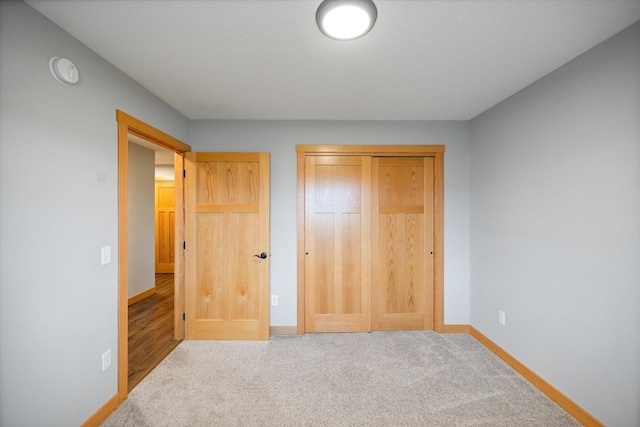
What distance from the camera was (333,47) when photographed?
1.73 m

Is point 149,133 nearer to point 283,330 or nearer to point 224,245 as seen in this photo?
point 224,245

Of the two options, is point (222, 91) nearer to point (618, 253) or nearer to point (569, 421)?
point (618, 253)

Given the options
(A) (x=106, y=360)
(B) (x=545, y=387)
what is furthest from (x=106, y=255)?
(B) (x=545, y=387)

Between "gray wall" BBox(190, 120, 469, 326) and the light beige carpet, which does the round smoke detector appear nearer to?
"gray wall" BBox(190, 120, 469, 326)

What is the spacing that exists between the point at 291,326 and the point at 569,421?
2387 mm

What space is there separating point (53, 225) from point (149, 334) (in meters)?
2.16

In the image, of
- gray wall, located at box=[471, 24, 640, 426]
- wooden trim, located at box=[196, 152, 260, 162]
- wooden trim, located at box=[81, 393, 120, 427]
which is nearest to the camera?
gray wall, located at box=[471, 24, 640, 426]

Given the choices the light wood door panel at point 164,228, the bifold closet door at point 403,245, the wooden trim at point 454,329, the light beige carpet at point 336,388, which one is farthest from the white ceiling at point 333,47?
the light wood door panel at point 164,228

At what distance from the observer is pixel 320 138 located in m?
3.13

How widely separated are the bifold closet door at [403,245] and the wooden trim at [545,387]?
68 cm

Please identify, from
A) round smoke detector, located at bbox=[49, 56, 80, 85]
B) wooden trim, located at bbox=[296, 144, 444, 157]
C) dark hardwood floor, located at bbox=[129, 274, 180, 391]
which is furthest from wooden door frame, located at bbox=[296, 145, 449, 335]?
round smoke detector, located at bbox=[49, 56, 80, 85]

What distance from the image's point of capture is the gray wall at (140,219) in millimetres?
4273

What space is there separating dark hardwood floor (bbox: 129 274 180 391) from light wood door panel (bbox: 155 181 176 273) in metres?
1.85

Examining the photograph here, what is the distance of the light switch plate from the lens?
6.06 feet
